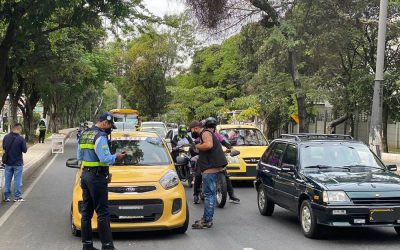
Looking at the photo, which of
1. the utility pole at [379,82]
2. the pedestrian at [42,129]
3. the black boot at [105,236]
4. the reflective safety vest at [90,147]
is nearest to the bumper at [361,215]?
the black boot at [105,236]

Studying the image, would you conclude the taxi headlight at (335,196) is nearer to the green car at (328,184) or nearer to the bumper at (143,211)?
the green car at (328,184)

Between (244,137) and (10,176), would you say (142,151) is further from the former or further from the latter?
(244,137)

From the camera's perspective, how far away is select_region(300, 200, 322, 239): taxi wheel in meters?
8.52

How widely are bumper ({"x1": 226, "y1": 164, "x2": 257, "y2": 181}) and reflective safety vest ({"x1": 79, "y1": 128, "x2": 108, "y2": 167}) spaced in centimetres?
816

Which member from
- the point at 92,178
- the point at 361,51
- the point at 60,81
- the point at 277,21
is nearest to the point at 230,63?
the point at 60,81

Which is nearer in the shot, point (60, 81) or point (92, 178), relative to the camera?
point (92, 178)

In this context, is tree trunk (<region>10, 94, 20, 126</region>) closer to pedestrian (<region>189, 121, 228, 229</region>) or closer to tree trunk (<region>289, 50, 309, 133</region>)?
tree trunk (<region>289, 50, 309, 133</region>)

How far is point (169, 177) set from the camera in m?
8.95

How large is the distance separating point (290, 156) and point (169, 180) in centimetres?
234

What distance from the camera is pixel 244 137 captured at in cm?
1683

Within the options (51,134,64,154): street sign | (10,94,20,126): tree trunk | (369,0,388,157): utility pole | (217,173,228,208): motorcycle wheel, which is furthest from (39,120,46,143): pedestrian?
(217,173,228,208): motorcycle wheel

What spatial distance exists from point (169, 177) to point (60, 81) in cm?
3075

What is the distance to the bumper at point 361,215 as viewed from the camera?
811 cm

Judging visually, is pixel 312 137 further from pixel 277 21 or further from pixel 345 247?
pixel 277 21
